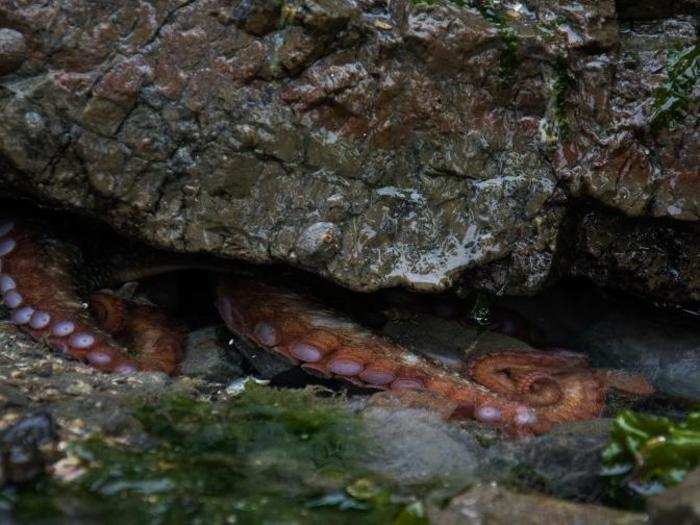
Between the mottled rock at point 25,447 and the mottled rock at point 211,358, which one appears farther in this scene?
the mottled rock at point 211,358

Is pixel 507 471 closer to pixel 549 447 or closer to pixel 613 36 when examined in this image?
pixel 549 447

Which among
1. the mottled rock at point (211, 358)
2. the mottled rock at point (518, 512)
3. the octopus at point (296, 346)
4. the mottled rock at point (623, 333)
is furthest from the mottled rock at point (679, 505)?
the mottled rock at point (211, 358)

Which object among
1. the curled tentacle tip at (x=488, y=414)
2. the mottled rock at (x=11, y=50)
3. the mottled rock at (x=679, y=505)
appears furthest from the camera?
the curled tentacle tip at (x=488, y=414)

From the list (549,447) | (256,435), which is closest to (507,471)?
(549,447)

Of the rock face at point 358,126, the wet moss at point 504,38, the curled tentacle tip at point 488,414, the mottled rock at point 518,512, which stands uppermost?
the wet moss at point 504,38

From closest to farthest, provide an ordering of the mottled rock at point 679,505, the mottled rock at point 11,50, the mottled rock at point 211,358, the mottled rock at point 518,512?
1. the mottled rock at point 679,505
2. the mottled rock at point 518,512
3. the mottled rock at point 11,50
4. the mottled rock at point 211,358

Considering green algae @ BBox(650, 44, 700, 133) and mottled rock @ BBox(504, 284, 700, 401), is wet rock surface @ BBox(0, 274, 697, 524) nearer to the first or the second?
mottled rock @ BBox(504, 284, 700, 401)

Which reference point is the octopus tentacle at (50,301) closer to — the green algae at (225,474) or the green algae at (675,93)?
the green algae at (225,474)

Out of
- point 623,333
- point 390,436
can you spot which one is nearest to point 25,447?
point 390,436
